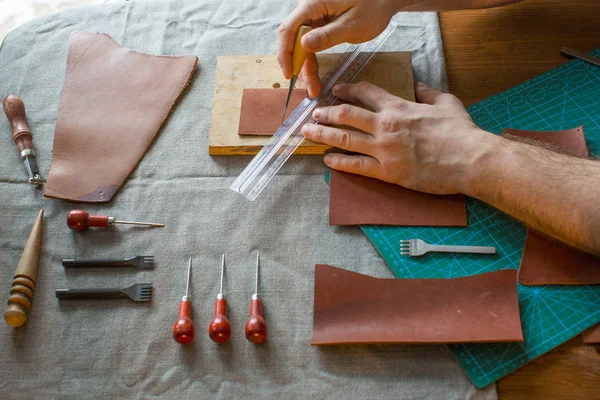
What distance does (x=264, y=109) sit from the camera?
1.52 metres

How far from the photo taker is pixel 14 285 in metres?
1.27

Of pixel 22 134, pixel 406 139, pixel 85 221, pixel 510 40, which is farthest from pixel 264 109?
pixel 510 40

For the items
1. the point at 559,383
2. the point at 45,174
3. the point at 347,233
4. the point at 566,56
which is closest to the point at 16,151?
the point at 45,174

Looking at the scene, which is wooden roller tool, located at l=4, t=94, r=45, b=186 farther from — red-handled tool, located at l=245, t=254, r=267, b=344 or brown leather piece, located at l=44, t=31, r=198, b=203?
red-handled tool, located at l=245, t=254, r=267, b=344

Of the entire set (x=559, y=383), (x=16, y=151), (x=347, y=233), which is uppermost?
(x=16, y=151)

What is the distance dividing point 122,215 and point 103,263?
0.15 m

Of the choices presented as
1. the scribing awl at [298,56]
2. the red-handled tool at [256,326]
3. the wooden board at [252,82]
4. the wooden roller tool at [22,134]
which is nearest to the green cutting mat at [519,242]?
the wooden board at [252,82]

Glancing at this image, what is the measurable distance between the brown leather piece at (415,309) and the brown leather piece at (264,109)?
484mm

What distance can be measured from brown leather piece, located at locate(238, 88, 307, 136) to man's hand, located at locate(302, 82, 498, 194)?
10cm

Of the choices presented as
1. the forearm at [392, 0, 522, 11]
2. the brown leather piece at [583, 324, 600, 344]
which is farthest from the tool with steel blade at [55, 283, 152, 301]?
the forearm at [392, 0, 522, 11]

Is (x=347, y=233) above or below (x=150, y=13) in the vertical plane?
below

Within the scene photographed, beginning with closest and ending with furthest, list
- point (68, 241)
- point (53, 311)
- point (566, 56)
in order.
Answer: point (53, 311) < point (68, 241) < point (566, 56)

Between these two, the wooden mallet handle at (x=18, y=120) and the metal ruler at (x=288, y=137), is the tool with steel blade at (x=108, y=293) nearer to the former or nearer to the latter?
the metal ruler at (x=288, y=137)

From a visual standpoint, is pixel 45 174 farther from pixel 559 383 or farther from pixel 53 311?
pixel 559 383
